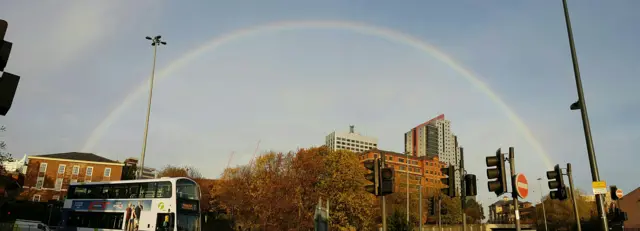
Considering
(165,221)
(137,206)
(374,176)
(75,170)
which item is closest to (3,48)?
(374,176)

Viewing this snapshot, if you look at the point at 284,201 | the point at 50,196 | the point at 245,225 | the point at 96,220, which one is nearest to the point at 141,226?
the point at 96,220

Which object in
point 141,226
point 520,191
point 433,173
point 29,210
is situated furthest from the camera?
point 433,173

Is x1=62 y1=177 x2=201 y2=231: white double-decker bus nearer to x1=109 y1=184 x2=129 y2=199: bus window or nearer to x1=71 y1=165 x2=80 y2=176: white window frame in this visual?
x1=109 y1=184 x2=129 y2=199: bus window

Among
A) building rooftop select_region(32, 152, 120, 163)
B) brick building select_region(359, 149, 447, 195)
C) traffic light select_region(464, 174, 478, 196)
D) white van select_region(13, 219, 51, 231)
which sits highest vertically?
brick building select_region(359, 149, 447, 195)

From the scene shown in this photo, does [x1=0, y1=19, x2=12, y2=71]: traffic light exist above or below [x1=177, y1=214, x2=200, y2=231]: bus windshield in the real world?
above

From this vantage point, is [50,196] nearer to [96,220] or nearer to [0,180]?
[96,220]

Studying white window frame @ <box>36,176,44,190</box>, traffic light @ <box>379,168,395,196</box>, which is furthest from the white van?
white window frame @ <box>36,176,44,190</box>

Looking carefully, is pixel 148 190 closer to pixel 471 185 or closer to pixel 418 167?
pixel 471 185
